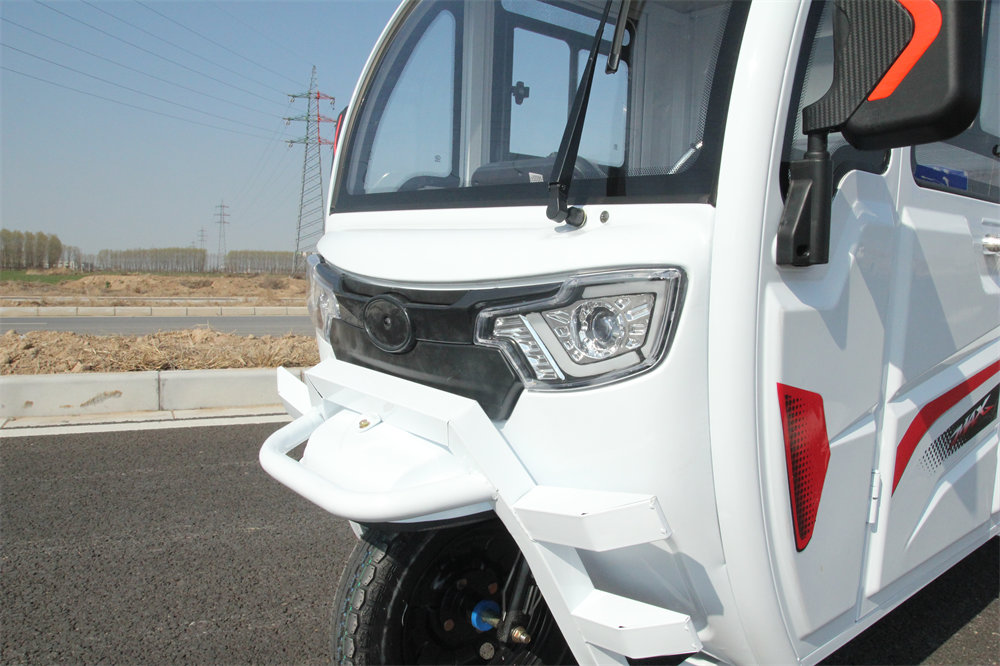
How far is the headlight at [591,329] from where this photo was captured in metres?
1.42

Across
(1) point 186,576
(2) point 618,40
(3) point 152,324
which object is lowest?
(3) point 152,324

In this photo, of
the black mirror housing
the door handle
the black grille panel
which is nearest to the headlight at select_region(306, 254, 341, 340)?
the black grille panel

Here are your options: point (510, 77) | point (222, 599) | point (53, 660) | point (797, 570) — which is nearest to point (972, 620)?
point (797, 570)

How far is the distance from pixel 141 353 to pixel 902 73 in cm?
625

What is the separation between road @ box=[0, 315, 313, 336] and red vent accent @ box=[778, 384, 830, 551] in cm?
1296

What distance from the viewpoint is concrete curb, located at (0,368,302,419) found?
5.24 meters

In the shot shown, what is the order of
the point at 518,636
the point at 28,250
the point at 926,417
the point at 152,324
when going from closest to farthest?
1. the point at 518,636
2. the point at 926,417
3. the point at 152,324
4. the point at 28,250

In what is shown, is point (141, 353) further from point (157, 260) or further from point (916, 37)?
point (157, 260)

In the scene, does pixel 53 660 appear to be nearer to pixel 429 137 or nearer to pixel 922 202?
pixel 429 137

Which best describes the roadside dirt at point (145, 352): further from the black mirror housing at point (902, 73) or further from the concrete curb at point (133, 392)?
the black mirror housing at point (902, 73)

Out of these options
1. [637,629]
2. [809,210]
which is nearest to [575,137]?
[809,210]

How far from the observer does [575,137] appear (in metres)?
1.68

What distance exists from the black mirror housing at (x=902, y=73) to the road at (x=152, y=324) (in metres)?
13.1

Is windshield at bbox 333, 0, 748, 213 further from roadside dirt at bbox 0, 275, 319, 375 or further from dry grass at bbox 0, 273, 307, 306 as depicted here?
dry grass at bbox 0, 273, 307, 306
